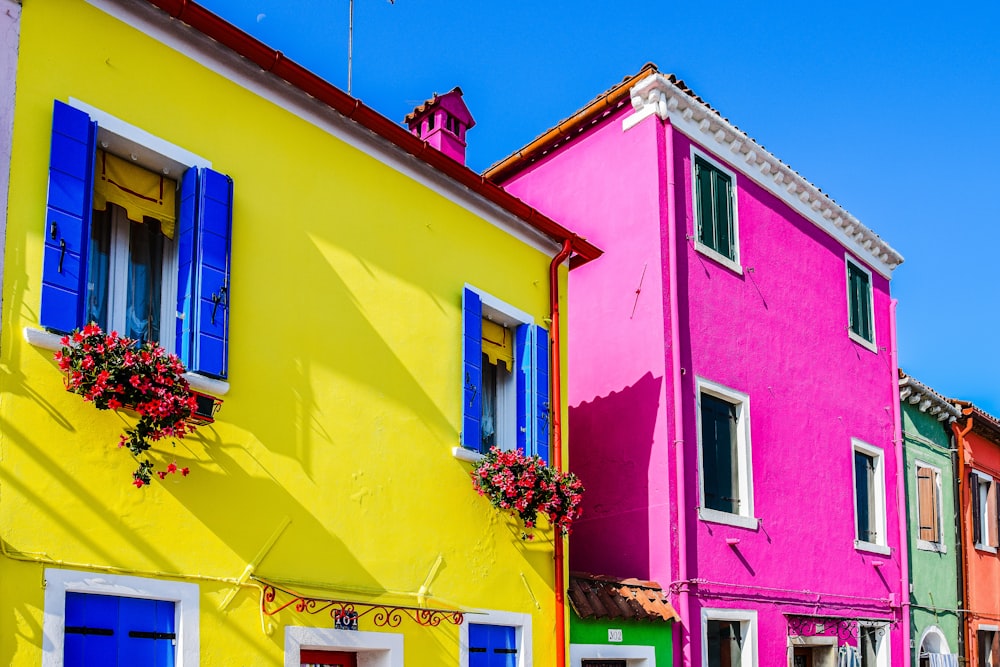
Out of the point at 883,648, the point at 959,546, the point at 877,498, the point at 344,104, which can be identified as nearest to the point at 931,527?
the point at 959,546

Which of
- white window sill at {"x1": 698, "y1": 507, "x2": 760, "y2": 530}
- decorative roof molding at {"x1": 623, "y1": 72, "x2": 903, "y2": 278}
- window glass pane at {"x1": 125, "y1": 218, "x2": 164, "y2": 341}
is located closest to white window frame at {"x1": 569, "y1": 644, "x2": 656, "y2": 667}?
white window sill at {"x1": 698, "y1": 507, "x2": 760, "y2": 530}

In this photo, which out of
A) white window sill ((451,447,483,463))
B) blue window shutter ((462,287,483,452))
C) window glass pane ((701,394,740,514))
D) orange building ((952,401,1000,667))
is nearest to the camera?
white window sill ((451,447,483,463))

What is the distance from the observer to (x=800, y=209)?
16109 millimetres

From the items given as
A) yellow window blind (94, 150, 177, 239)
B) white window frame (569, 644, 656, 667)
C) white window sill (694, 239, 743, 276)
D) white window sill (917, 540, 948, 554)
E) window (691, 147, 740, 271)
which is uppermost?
window (691, 147, 740, 271)

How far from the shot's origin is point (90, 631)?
6.77 metres

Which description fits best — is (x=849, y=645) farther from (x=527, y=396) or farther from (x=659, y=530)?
(x=527, y=396)

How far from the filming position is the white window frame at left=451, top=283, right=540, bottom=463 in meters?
10.7

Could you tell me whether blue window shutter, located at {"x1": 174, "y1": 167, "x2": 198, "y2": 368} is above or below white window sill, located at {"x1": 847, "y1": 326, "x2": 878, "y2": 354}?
below

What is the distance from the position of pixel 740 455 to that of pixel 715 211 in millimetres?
3032

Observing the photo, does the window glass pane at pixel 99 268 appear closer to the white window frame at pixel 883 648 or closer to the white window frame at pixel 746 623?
the white window frame at pixel 746 623

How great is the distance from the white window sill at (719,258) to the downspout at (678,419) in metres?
0.53

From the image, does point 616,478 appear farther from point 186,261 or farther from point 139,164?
point 139,164

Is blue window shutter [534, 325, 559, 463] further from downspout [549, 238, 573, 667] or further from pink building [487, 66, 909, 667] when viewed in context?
pink building [487, 66, 909, 667]

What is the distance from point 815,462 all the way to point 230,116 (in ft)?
31.7
